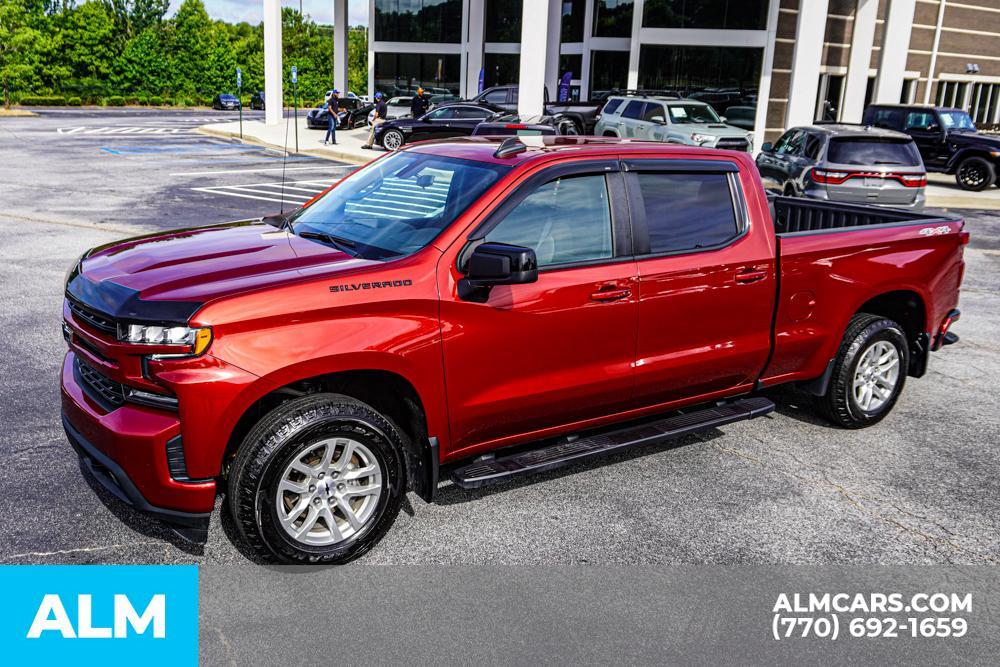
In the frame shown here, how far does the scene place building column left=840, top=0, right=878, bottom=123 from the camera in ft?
116

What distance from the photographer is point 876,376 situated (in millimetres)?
6207

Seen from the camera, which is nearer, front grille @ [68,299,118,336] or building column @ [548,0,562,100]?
front grille @ [68,299,118,336]

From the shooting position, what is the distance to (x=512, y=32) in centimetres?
4941

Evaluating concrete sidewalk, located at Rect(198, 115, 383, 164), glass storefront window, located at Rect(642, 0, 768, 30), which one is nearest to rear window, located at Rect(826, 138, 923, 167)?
concrete sidewalk, located at Rect(198, 115, 383, 164)

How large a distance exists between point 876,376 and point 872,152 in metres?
9.95

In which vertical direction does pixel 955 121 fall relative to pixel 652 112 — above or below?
above

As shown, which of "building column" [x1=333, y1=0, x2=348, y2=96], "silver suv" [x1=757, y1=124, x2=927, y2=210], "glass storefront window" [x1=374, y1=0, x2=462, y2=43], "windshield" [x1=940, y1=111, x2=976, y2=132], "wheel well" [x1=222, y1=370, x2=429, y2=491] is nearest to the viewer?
"wheel well" [x1=222, y1=370, x2=429, y2=491]

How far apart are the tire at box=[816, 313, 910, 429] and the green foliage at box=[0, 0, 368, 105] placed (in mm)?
51787

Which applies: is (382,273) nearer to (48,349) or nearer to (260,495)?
(260,495)

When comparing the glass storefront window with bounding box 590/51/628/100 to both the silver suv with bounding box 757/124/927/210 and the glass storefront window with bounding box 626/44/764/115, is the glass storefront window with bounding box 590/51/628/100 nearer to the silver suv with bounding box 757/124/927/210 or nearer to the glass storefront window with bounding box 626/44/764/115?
the glass storefront window with bounding box 626/44/764/115

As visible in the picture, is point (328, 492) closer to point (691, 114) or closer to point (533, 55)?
point (691, 114)

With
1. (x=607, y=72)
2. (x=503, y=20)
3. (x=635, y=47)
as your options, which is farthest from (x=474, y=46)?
(x=635, y=47)

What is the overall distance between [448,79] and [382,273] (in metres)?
48.7

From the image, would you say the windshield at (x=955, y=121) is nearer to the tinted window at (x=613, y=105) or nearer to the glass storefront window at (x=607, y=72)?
the tinted window at (x=613, y=105)
